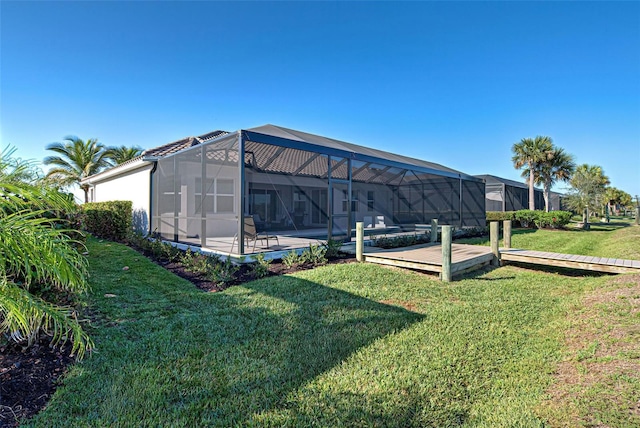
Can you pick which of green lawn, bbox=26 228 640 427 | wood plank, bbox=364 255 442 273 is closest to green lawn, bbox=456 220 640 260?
green lawn, bbox=26 228 640 427

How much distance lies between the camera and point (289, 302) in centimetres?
440

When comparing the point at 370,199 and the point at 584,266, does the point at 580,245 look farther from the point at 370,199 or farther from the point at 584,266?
the point at 370,199

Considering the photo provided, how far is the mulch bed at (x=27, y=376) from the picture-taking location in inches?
83.7

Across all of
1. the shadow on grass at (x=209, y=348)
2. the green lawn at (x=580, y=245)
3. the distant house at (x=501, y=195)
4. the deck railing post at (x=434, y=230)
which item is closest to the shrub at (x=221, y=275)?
the shadow on grass at (x=209, y=348)

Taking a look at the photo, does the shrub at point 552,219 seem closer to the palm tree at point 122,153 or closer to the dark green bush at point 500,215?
the dark green bush at point 500,215

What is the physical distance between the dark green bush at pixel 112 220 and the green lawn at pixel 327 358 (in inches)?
278

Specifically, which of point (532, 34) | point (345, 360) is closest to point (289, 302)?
point (345, 360)

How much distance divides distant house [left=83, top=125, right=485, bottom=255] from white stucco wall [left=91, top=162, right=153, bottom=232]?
4 centimetres

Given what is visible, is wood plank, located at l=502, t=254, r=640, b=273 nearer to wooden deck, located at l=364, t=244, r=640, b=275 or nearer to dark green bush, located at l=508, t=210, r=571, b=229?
wooden deck, located at l=364, t=244, r=640, b=275

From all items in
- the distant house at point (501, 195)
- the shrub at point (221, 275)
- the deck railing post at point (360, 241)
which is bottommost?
the shrub at point (221, 275)

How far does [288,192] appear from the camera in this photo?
1381 centimetres

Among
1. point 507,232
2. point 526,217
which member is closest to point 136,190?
point 507,232

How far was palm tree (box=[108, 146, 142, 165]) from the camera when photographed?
2270 cm

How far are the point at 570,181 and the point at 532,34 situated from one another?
1882 cm
